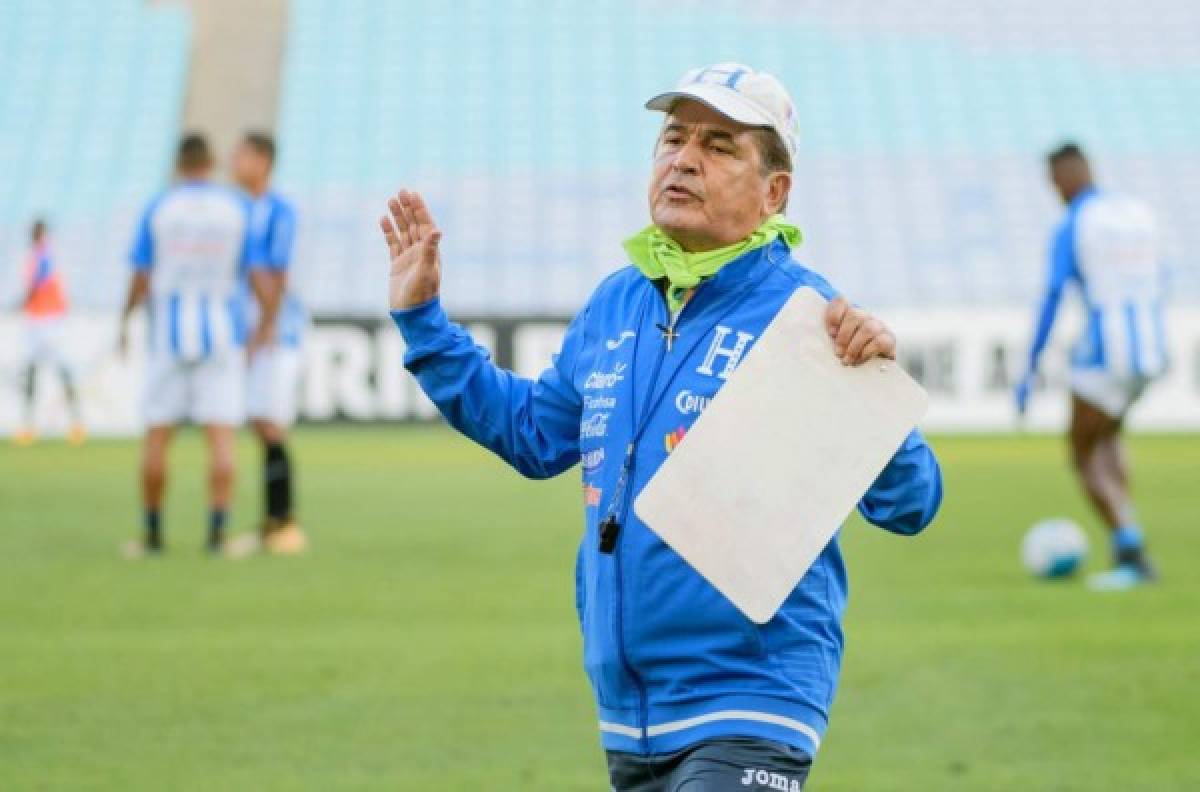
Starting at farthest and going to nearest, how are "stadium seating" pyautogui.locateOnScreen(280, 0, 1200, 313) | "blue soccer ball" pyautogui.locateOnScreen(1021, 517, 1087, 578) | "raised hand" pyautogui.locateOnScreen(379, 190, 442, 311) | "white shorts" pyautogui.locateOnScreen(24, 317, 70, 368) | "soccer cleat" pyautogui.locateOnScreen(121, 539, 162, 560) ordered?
"stadium seating" pyautogui.locateOnScreen(280, 0, 1200, 313)
"white shorts" pyautogui.locateOnScreen(24, 317, 70, 368)
"soccer cleat" pyautogui.locateOnScreen(121, 539, 162, 560)
"blue soccer ball" pyautogui.locateOnScreen(1021, 517, 1087, 578)
"raised hand" pyautogui.locateOnScreen(379, 190, 442, 311)

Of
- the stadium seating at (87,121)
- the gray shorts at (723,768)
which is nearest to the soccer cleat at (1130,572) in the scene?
the gray shorts at (723,768)

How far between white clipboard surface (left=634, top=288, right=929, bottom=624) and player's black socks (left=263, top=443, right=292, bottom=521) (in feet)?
34.2

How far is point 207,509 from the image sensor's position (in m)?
17.6

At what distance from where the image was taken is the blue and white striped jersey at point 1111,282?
1247 centimetres

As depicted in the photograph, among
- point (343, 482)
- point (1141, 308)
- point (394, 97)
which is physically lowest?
point (343, 482)

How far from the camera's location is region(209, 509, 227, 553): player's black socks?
14070 mm

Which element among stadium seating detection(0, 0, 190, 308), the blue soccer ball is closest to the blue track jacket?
the blue soccer ball

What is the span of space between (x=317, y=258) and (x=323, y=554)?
784 inches

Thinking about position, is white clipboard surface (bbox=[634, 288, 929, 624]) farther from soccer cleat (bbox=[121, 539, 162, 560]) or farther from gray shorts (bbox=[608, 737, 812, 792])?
soccer cleat (bbox=[121, 539, 162, 560])

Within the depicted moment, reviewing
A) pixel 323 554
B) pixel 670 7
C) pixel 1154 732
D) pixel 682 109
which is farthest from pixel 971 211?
pixel 682 109

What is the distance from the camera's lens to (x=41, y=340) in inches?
1029

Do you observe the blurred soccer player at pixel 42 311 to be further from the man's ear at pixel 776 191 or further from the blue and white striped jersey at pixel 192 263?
the man's ear at pixel 776 191

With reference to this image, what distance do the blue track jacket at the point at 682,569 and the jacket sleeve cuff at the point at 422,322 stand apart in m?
0.32

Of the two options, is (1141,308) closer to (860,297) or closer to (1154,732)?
(1154,732)
